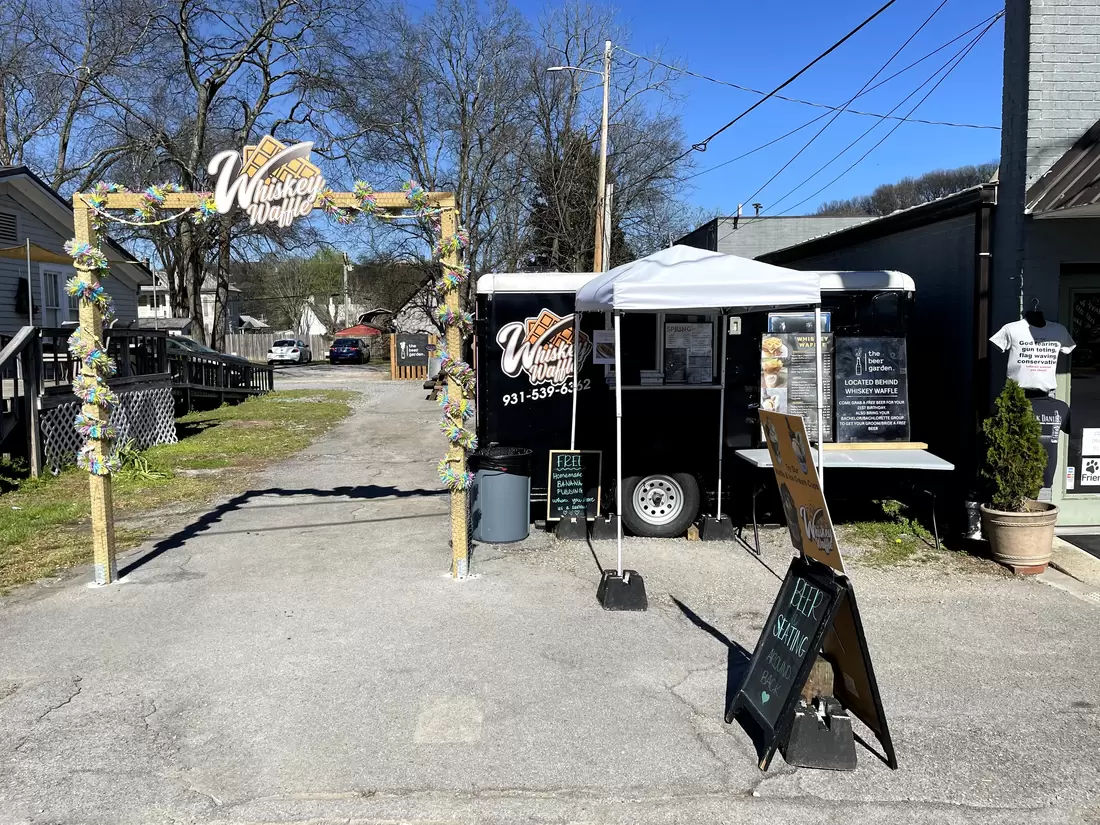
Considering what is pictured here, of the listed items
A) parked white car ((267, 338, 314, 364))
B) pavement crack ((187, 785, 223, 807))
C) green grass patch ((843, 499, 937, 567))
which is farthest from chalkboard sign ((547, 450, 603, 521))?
parked white car ((267, 338, 314, 364))

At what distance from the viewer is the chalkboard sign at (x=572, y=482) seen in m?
7.97

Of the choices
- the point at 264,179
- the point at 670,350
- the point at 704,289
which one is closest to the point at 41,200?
the point at 264,179

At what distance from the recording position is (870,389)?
7840mm

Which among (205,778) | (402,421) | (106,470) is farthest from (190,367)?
(205,778)

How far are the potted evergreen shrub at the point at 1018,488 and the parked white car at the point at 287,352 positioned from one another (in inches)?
1701

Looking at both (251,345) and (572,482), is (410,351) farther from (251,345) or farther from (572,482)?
(572,482)

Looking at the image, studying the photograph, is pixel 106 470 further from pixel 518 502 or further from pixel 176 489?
pixel 176 489

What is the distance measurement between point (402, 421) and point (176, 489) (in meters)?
7.96

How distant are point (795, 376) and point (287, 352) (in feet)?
139

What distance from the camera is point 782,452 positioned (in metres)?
4.34

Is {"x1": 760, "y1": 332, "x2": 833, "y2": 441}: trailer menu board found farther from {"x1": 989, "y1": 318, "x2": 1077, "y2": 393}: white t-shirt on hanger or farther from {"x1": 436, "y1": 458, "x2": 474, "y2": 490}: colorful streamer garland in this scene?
{"x1": 436, "y1": 458, "x2": 474, "y2": 490}: colorful streamer garland

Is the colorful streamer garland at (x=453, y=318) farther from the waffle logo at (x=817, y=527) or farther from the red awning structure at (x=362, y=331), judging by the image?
the red awning structure at (x=362, y=331)

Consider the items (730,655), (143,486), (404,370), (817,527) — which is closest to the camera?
(817,527)

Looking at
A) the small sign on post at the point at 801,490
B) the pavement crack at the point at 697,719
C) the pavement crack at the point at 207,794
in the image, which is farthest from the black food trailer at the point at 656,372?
the pavement crack at the point at 207,794
